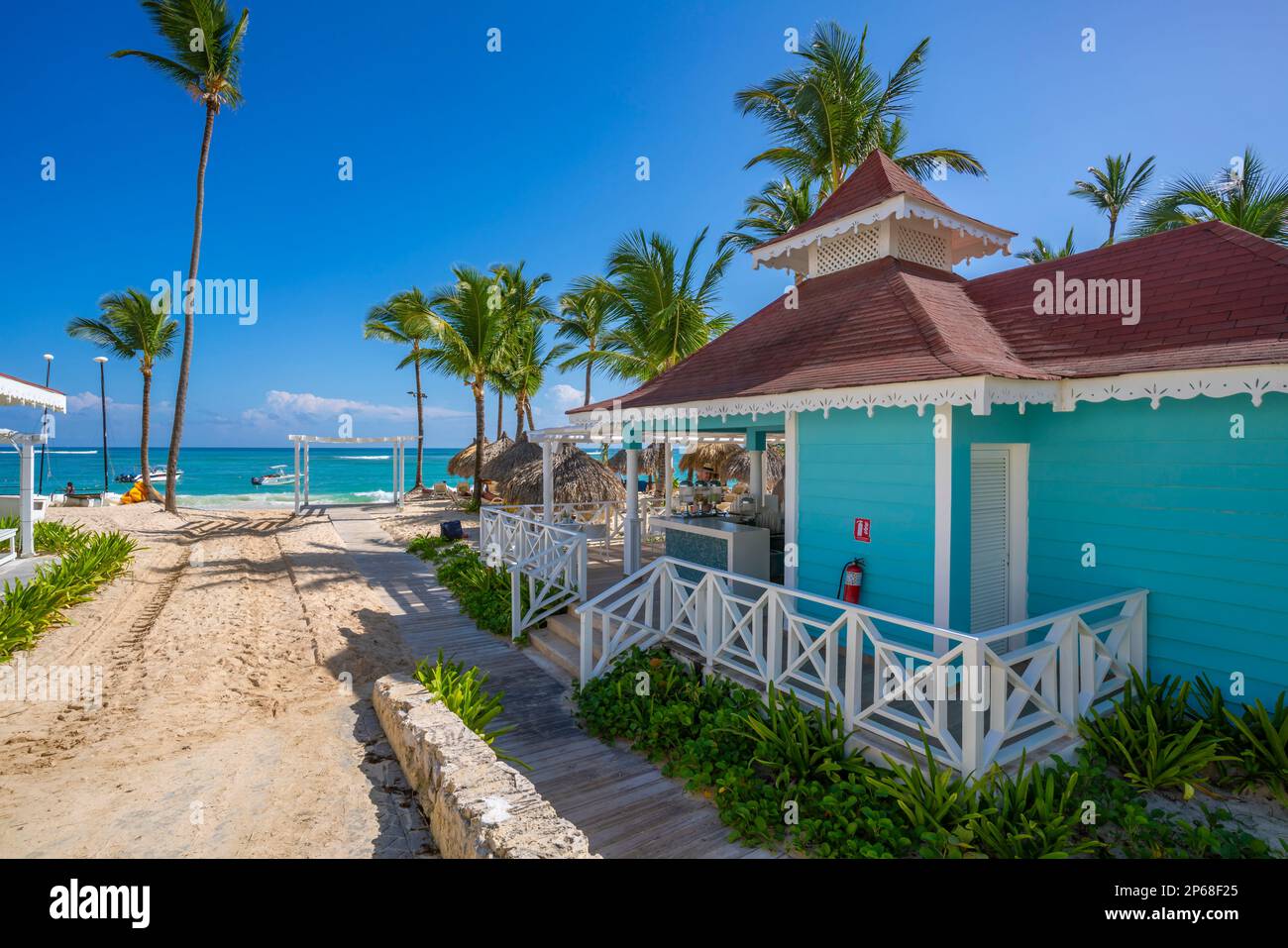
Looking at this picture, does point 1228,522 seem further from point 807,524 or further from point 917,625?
point 807,524

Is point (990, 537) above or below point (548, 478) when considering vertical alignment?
below

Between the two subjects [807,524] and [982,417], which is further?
[807,524]

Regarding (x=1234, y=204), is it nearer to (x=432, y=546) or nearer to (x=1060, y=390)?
(x=1060, y=390)

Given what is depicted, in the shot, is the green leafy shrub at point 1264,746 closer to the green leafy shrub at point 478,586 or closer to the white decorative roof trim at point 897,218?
the white decorative roof trim at point 897,218

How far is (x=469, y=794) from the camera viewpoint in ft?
12.5

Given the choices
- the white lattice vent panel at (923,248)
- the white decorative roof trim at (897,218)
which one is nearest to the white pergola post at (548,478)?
the white decorative roof trim at (897,218)

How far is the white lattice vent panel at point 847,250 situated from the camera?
8.87 metres

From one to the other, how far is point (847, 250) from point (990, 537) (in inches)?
207

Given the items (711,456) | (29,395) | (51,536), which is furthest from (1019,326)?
(51,536)

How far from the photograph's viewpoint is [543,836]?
336 centimetres

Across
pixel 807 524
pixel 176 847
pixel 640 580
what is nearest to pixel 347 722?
pixel 176 847

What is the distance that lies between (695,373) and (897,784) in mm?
6642

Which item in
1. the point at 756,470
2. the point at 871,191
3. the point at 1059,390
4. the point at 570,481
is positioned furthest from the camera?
the point at 570,481

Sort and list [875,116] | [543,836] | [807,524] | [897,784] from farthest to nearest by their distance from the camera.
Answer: [875,116], [807,524], [897,784], [543,836]
